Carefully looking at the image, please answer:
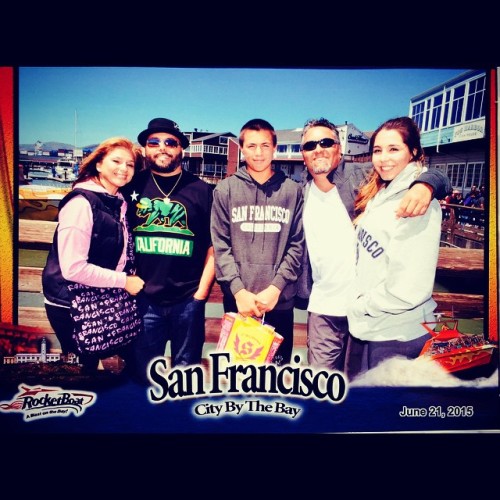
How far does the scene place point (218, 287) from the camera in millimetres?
2688

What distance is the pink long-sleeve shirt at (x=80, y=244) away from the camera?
99.3 inches

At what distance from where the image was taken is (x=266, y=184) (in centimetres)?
259

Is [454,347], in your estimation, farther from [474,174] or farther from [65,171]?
[65,171]

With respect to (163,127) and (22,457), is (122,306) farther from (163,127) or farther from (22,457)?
(22,457)

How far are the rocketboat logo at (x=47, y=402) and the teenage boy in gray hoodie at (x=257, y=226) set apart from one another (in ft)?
4.13

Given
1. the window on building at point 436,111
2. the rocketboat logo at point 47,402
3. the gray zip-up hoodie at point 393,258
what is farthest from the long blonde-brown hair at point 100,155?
the window on building at point 436,111

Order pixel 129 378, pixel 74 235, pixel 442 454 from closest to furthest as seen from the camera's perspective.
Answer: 1. pixel 74 235
2. pixel 129 378
3. pixel 442 454

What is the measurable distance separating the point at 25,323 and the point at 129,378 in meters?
0.78

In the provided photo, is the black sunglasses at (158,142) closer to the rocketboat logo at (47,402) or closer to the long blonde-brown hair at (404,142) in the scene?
the long blonde-brown hair at (404,142)

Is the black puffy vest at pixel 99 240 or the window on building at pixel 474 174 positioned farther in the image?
the window on building at pixel 474 174

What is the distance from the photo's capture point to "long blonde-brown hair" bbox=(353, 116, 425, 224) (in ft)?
8.38

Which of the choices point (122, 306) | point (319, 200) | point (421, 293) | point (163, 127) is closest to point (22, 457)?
point (122, 306)

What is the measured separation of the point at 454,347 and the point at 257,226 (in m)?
1.56

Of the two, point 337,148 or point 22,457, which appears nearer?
point 337,148
